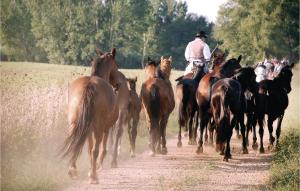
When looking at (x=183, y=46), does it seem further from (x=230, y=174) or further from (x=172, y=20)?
(x=230, y=174)

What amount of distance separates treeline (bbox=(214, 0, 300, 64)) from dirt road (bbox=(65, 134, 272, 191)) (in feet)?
160

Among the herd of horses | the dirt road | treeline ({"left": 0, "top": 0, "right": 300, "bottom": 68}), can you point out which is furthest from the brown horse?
treeline ({"left": 0, "top": 0, "right": 300, "bottom": 68})

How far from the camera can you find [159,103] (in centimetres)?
1423

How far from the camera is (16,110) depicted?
12.6m

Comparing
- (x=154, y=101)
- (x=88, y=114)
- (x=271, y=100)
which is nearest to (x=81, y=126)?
(x=88, y=114)

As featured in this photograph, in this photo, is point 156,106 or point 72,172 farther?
point 156,106

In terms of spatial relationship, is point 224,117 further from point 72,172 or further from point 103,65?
point 72,172

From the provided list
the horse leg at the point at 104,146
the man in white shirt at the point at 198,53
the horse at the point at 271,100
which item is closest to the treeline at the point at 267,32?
the man in white shirt at the point at 198,53

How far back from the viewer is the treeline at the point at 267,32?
62.4 meters

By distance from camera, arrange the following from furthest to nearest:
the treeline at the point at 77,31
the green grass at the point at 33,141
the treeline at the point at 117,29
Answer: the treeline at the point at 77,31 → the treeline at the point at 117,29 → the green grass at the point at 33,141

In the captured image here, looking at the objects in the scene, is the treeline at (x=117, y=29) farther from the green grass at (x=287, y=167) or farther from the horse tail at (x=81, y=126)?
the horse tail at (x=81, y=126)

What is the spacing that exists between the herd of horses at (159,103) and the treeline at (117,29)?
4631cm

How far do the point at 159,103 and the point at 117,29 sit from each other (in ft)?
198

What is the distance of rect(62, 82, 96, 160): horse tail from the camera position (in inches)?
376
